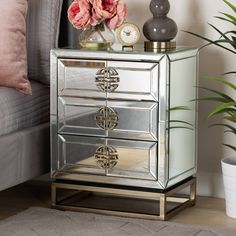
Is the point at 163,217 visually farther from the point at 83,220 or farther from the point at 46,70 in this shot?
the point at 46,70

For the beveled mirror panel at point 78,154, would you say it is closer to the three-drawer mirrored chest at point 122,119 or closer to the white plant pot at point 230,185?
the three-drawer mirrored chest at point 122,119

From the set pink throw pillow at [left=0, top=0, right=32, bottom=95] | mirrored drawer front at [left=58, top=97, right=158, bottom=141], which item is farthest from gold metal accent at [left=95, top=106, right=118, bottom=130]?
pink throw pillow at [left=0, top=0, right=32, bottom=95]

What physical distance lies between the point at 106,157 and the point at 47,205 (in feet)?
1.51

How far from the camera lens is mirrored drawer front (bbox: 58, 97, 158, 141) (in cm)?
339

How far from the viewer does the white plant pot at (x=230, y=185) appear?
3.48 metres

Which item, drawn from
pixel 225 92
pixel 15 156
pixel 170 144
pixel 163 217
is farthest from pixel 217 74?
pixel 15 156

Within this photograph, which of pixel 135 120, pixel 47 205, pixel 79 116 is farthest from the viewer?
pixel 47 205

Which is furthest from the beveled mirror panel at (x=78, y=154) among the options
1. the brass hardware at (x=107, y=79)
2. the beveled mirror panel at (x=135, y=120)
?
the brass hardware at (x=107, y=79)

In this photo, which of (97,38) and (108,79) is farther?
(97,38)

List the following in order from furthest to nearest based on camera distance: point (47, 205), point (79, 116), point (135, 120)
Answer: point (47, 205)
point (79, 116)
point (135, 120)

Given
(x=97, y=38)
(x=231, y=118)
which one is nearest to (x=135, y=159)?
(x=231, y=118)

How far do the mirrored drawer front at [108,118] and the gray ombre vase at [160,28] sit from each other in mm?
297

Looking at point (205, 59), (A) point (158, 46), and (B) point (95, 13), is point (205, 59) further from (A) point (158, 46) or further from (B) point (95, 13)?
(B) point (95, 13)

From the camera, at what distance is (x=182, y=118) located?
3535mm
